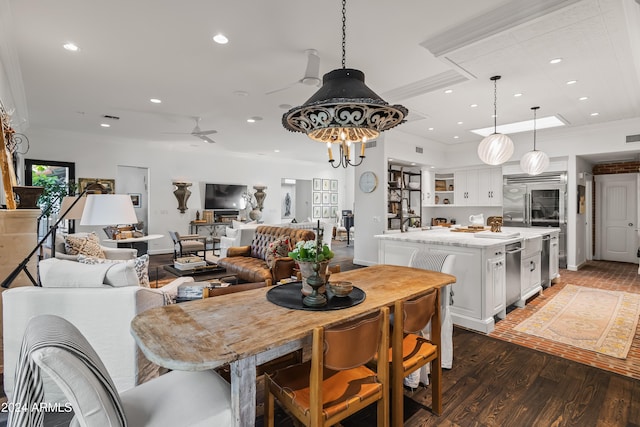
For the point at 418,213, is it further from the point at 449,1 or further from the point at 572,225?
the point at 449,1

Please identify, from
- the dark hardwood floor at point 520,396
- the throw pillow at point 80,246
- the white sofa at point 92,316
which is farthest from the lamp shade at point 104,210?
the dark hardwood floor at point 520,396

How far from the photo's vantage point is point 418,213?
23.6 ft

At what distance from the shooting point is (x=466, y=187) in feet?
25.8

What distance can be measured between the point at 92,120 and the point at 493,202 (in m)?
8.63

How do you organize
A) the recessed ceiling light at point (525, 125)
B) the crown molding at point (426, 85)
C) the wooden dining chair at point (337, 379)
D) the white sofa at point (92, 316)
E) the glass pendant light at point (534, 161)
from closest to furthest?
the wooden dining chair at point (337, 379) < the white sofa at point (92, 316) < the crown molding at point (426, 85) < the glass pendant light at point (534, 161) < the recessed ceiling light at point (525, 125)

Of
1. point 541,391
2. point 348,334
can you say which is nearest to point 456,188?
point 541,391

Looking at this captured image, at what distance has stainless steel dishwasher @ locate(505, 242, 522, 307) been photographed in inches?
149

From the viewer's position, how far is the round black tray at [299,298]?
5.78ft

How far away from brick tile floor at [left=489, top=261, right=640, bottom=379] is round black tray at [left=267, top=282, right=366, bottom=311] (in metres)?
2.23

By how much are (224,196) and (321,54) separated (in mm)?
6878

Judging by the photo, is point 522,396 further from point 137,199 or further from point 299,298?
point 137,199

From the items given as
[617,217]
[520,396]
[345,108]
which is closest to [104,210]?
[345,108]

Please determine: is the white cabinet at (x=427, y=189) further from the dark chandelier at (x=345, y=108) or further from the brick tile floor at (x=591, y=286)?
the dark chandelier at (x=345, y=108)

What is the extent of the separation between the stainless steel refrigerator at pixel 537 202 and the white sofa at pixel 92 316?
23.9 feet
